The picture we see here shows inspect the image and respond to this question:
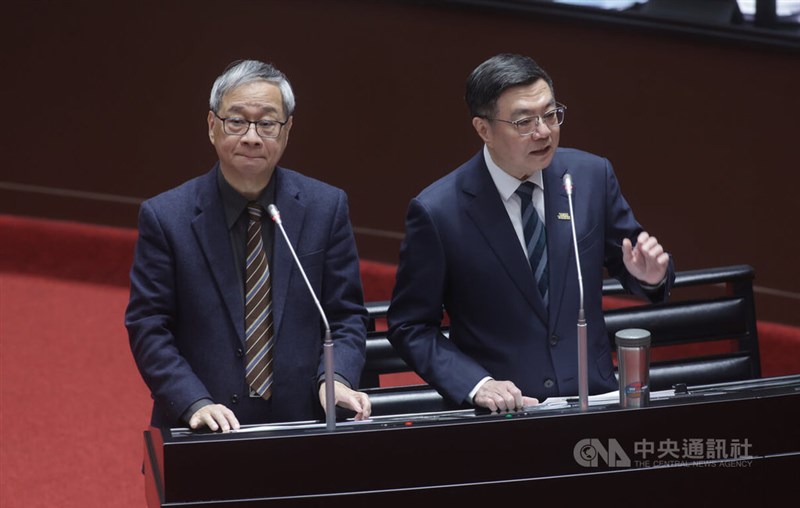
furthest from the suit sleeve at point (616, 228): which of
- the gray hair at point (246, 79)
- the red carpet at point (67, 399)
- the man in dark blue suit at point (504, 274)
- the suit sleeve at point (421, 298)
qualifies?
the red carpet at point (67, 399)

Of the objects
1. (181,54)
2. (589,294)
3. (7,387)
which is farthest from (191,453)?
(181,54)

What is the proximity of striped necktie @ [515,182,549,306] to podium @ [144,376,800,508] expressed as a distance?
0.37m

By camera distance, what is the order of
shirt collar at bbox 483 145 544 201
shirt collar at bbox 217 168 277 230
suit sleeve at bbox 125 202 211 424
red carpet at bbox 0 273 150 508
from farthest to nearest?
red carpet at bbox 0 273 150 508 < shirt collar at bbox 483 145 544 201 < shirt collar at bbox 217 168 277 230 < suit sleeve at bbox 125 202 211 424

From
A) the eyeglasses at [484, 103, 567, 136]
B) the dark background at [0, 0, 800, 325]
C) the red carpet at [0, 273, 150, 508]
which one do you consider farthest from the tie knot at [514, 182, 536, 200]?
the dark background at [0, 0, 800, 325]

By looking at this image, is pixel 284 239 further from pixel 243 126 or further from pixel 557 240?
pixel 557 240

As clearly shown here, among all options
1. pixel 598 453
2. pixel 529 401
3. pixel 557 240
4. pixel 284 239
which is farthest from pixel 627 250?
pixel 284 239

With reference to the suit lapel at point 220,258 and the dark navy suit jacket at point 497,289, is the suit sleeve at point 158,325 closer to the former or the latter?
the suit lapel at point 220,258

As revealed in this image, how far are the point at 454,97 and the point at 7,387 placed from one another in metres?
1.40

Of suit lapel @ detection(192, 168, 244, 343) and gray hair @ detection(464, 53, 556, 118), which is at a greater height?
gray hair @ detection(464, 53, 556, 118)

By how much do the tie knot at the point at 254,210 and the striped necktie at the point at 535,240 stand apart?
41 cm

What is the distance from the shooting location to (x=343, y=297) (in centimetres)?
205

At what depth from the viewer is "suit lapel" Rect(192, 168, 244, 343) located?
2008mm

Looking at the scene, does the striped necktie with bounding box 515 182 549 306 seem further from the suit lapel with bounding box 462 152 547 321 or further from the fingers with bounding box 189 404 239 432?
the fingers with bounding box 189 404 239 432

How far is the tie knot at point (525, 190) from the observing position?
214 cm
